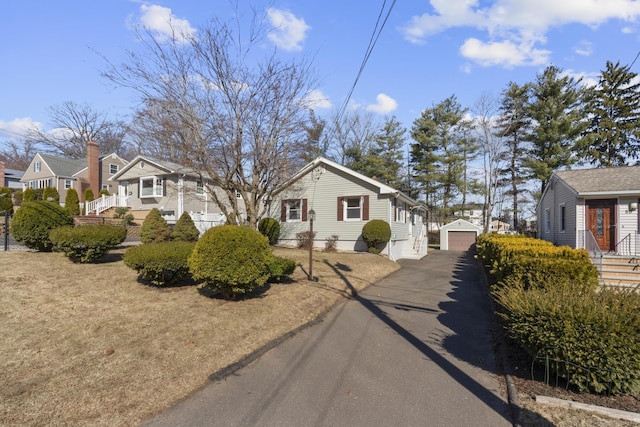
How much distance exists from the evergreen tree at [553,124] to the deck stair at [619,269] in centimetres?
2115

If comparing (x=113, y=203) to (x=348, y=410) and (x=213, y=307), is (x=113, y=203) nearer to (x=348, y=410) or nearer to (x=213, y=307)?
(x=213, y=307)

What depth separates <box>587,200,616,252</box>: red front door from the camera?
536 inches

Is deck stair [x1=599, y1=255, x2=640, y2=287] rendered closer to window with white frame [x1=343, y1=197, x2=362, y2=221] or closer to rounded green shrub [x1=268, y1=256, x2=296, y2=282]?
rounded green shrub [x1=268, y1=256, x2=296, y2=282]

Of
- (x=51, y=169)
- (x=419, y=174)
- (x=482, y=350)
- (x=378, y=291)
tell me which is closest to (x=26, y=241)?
(x=378, y=291)

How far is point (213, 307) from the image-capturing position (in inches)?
256

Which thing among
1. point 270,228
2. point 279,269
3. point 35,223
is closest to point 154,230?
point 35,223

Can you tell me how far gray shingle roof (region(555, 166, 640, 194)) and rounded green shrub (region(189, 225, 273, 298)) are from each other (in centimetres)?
1365

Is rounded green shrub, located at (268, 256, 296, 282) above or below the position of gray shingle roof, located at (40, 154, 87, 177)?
below

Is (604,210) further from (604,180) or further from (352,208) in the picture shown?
(352,208)

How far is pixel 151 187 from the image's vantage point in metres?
26.6

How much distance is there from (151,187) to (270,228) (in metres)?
13.3

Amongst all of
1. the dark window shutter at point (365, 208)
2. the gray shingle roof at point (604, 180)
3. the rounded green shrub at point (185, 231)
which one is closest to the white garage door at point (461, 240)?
the gray shingle roof at point (604, 180)

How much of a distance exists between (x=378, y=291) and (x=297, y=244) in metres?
9.25

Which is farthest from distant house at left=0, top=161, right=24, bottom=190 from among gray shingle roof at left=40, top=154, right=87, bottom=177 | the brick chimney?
the brick chimney
